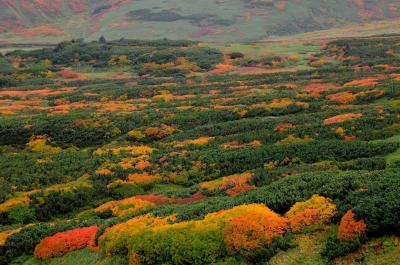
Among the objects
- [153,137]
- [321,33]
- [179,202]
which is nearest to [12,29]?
[321,33]

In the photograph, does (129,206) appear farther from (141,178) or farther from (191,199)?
(141,178)

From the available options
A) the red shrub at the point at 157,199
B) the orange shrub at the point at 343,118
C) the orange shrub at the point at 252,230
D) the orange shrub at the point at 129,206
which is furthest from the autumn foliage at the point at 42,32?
the orange shrub at the point at 252,230

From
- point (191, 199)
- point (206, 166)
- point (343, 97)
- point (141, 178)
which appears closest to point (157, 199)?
point (191, 199)

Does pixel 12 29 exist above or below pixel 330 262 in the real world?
above

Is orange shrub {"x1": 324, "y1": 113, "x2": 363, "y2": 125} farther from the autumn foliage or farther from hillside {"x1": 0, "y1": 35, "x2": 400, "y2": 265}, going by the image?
the autumn foliage

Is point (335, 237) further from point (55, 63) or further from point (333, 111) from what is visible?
point (55, 63)

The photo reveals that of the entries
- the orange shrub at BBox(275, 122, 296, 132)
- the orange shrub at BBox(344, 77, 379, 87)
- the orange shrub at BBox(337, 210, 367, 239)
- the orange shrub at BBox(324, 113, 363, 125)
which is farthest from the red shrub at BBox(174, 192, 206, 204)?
the orange shrub at BBox(344, 77, 379, 87)
